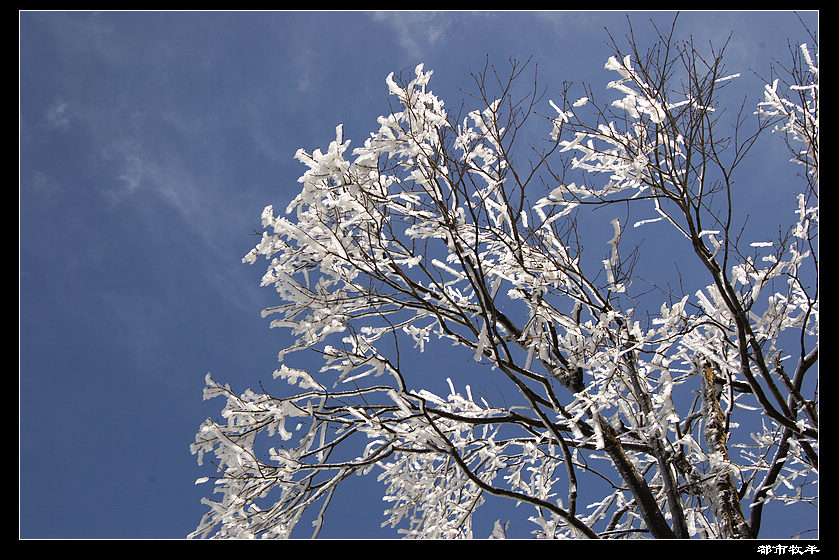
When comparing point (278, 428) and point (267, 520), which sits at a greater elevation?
point (278, 428)

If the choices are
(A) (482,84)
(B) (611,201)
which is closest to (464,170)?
(A) (482,84)

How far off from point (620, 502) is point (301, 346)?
3881mm

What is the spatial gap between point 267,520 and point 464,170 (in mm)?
2965

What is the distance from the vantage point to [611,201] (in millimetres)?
4102

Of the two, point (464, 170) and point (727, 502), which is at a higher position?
point (464, 170)

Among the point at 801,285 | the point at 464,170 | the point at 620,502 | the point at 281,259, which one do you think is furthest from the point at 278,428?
the point at 801,285

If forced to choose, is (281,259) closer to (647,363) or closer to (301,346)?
(301,346)

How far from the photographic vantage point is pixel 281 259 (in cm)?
462

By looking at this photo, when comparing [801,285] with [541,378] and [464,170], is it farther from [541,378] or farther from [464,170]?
[464,170]
